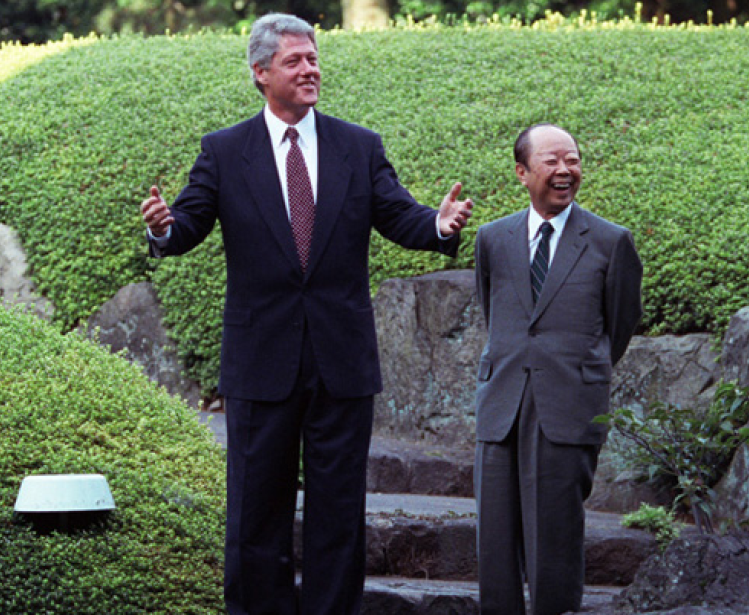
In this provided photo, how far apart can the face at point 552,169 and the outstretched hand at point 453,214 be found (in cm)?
45

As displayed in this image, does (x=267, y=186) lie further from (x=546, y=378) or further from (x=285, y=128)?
(x=546, y=378)

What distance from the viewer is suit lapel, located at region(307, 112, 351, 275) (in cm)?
436

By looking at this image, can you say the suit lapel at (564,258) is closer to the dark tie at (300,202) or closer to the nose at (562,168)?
the nose at (562,168)

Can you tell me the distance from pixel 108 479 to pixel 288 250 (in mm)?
1620

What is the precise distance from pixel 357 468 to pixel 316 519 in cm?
21

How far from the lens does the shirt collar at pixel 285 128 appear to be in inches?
176

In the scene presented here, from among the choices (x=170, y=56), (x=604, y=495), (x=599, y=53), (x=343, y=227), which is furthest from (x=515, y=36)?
(x=343, y=227)

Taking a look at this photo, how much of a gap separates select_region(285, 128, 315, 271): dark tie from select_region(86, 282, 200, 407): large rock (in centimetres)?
448

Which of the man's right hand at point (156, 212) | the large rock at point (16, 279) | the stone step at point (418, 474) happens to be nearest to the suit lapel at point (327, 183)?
the man's right hand at point (156, 212)

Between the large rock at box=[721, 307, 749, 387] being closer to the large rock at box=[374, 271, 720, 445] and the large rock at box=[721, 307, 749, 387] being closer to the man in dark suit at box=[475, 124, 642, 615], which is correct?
the large rock at box=[374, 271, 720, 445]

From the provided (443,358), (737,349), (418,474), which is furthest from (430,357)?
(737,349)

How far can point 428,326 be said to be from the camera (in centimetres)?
749

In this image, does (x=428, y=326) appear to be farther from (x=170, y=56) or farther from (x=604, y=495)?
(x=170, y=56)

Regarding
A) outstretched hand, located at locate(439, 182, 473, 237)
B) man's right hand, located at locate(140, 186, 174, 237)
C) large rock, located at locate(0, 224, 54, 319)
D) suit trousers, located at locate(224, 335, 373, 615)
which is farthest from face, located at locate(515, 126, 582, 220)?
large rock, located at locate(0, 224, 54, 319)
